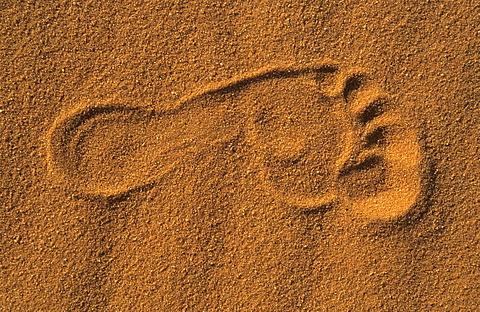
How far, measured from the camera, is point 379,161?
1390 mm

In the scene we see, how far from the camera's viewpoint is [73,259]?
4.59ft

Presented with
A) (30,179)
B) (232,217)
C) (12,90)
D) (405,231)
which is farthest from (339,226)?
(12,90)

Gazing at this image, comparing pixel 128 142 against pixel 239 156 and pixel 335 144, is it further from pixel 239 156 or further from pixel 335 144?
pixel 335 144

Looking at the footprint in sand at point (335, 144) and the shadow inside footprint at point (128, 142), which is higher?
the shadow inside footprint at point (128, 142)

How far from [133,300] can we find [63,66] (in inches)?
29.2

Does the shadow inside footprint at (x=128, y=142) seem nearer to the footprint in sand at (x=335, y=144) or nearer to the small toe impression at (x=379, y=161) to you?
the footprint in sand at (x=335, y=144)

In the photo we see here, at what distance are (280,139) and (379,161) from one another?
0.31 m

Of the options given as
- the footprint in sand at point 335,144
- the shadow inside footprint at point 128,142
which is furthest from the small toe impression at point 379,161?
the shadow inside footprint at point 128,142

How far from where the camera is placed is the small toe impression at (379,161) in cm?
138

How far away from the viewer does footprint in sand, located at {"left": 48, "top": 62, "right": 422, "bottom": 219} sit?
4.52ft

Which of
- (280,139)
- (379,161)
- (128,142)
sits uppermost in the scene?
(128,142)

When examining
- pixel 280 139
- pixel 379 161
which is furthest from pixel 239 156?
pixel 379 161

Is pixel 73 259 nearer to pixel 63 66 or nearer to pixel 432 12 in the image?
pixel 63 66

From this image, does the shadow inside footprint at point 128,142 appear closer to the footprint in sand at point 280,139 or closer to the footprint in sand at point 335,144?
the footprint in sand at point 280,139
